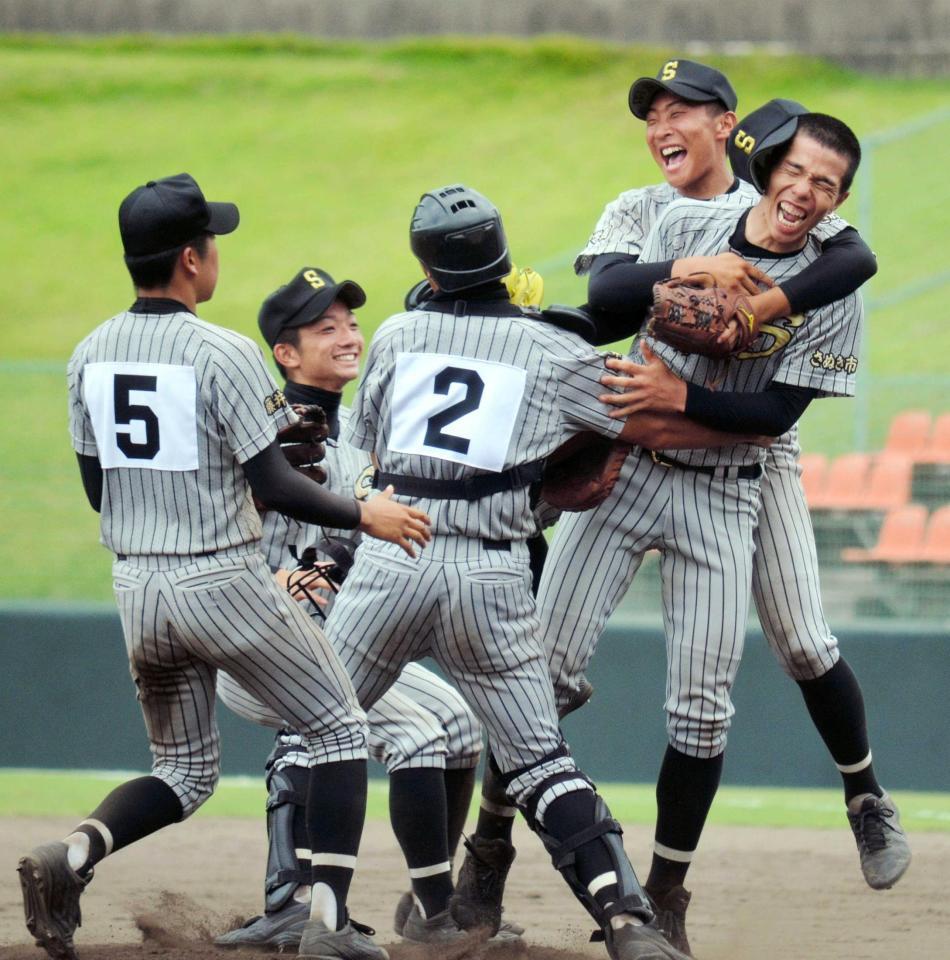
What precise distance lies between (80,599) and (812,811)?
5.14 m

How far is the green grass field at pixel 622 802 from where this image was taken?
24.6 ft

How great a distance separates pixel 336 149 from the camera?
71.2ft

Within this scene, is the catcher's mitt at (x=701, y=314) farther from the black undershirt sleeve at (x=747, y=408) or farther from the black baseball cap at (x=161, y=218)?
the black baseball cap at (x=161, y=218)

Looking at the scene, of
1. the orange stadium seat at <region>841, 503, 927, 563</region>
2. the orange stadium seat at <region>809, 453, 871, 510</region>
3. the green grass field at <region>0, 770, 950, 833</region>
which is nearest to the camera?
the green grass field at <region>0, 770, 950, 833</region>

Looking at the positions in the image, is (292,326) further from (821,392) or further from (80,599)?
(80,599)

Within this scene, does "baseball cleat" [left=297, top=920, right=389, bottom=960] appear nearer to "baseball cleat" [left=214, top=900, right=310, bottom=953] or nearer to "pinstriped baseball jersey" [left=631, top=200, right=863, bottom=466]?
"baseball cleat" [left=214, top=900, right=310, bottom=953]

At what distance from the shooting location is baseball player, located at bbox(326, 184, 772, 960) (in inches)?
154

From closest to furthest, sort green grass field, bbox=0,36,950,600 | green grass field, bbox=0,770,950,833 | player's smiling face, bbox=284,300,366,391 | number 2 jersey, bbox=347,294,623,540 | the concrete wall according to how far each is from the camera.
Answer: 1. number 2 jersey, bbox=347,294,623,540
2. player's smiling face, bbox=284,300,366,391
3. green grass field, bbox=0,770,950,833
4. green grass field, bbox=0,36,950,600
5. the concrete wall

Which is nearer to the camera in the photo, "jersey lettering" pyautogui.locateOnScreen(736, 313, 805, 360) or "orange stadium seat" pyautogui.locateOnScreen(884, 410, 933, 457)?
"jersey lettering" pyautogui.locateOnScreen(736, 313, 805, 360)

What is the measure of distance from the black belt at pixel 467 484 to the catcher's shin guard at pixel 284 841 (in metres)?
1.14

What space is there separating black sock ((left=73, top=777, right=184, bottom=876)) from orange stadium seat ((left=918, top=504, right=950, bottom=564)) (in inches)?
232

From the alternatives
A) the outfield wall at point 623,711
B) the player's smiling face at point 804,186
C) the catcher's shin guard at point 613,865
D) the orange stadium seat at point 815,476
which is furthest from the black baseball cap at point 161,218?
the orange stadium seat at point 815,476

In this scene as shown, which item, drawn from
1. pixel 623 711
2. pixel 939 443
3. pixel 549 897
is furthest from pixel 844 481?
pixel 549 897

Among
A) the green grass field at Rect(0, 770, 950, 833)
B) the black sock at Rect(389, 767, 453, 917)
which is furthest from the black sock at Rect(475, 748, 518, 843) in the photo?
the green grass field at Rect(0, 770, 950, 833)
